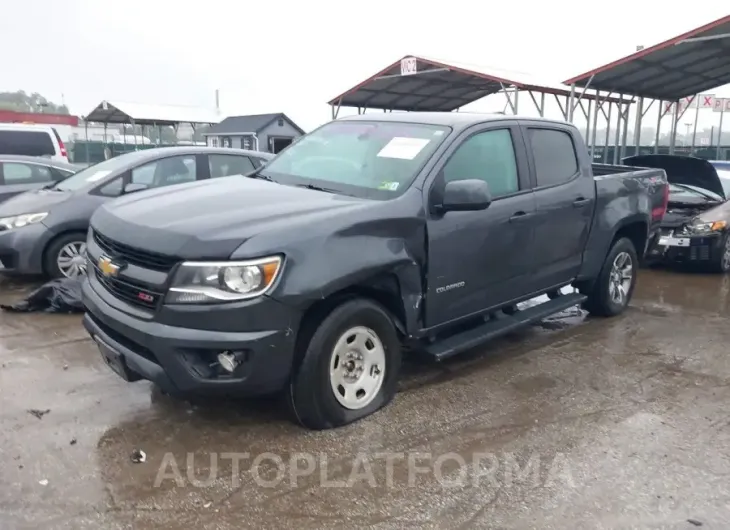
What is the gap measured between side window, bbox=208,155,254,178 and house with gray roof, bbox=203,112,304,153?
19.1 m

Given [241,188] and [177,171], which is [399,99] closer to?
[177,171]

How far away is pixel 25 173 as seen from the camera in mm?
8891

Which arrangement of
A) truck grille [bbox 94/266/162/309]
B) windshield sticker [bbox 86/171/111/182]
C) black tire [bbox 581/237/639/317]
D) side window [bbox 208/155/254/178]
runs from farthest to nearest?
side window [bbox 208/155/254/178] → windshield sticker [bbox 86/171/111/182] → black tire [bbox 581/237/639/317] → truck grille [bbox 94/266/162/309]

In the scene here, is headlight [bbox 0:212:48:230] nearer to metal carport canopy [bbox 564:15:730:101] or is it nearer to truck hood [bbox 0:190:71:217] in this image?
truck hood [bbox 0:190:71:217]

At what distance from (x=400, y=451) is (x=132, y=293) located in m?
1.72

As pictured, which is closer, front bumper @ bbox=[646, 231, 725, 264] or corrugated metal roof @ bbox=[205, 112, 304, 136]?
front bumper @ bbox=[646, 231, 725, 264]

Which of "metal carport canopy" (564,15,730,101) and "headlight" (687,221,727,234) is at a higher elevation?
"metal carport canopy" (564,15,730,101)

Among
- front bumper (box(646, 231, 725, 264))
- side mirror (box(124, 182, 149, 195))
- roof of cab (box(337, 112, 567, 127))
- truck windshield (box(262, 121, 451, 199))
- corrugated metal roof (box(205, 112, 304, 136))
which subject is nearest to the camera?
truck windshield (box(262, 121, 451, 199))

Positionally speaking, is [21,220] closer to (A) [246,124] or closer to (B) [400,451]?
(B) [400,451]

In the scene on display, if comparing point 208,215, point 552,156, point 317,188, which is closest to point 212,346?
point 208,215

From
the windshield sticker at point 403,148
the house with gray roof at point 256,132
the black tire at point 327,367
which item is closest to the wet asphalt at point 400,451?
the black tire at point 327,367

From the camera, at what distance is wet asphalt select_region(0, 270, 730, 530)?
300 cm

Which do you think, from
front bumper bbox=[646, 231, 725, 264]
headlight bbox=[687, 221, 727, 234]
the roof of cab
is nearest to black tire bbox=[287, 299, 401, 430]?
the roof of cab

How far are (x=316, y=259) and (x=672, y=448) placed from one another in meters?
2.35
